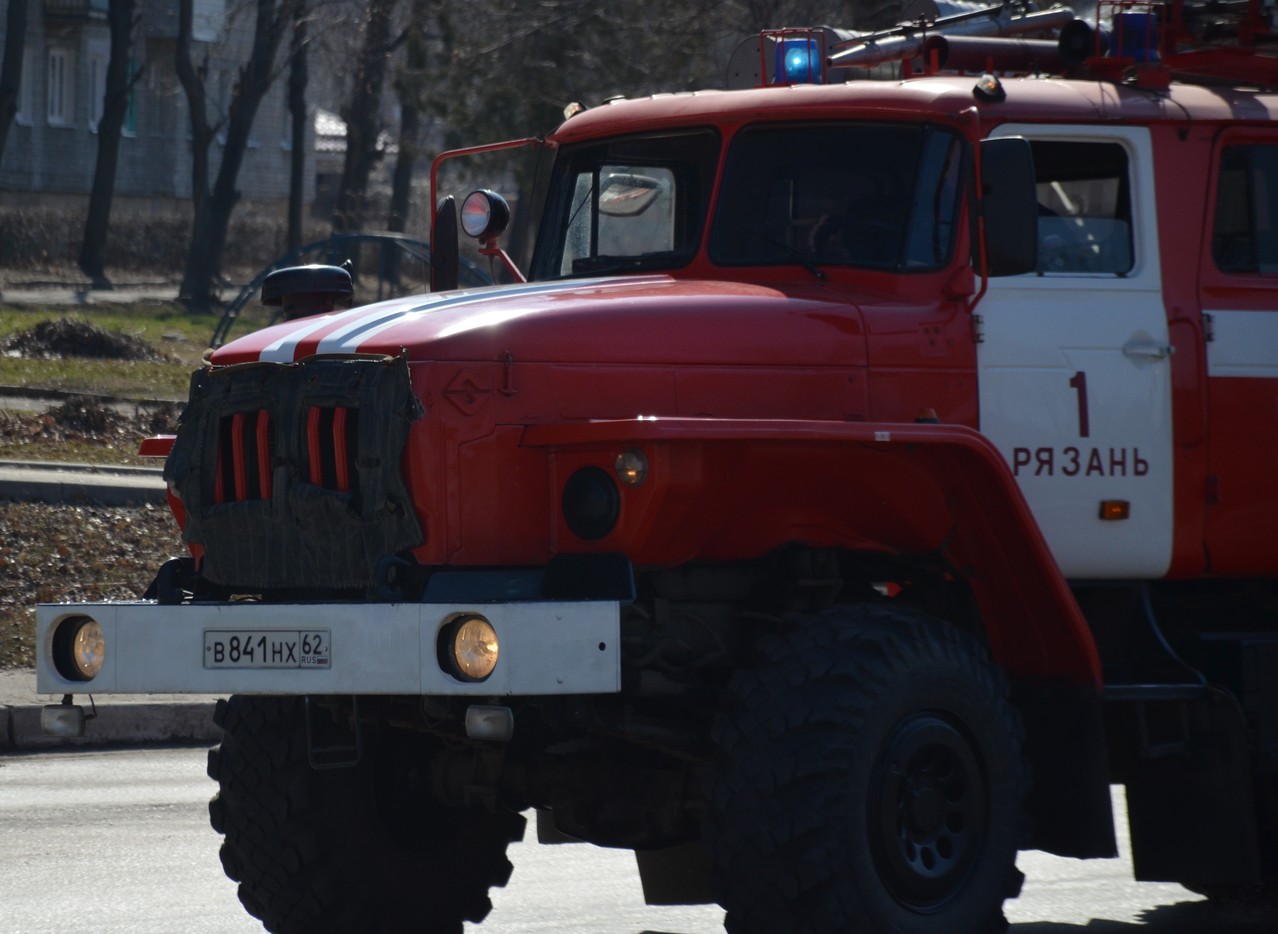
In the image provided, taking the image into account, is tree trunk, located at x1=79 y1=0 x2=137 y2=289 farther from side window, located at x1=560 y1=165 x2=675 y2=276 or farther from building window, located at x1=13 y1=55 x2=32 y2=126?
side window, located at x1=560 y1=165 x2=675 y2=276

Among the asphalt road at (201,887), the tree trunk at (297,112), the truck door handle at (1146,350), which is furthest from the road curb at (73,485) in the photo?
the tree trunk at (297,112)

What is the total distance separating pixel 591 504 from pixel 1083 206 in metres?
2.18

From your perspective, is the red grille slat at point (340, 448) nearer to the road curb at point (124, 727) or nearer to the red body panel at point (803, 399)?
the red body panel at point (803, 399)

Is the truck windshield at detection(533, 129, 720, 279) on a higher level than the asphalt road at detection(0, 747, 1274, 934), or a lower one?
higher

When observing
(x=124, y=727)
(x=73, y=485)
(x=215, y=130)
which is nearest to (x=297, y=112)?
(x=215, y=130)

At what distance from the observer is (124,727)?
35.1 feet

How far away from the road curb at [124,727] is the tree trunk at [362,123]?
25404 mm

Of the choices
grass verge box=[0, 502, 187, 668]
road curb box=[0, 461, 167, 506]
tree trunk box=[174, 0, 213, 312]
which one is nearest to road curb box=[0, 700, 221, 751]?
grass verge box=[0, 502, 187, 668]

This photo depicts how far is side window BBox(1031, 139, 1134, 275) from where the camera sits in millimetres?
6375

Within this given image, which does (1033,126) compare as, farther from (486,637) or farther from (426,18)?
(426,18)

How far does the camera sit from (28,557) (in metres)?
12.8

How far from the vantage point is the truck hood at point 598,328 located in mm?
5328

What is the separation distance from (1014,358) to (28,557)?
27.5 feet

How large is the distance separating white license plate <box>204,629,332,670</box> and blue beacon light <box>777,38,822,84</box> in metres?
2.81
